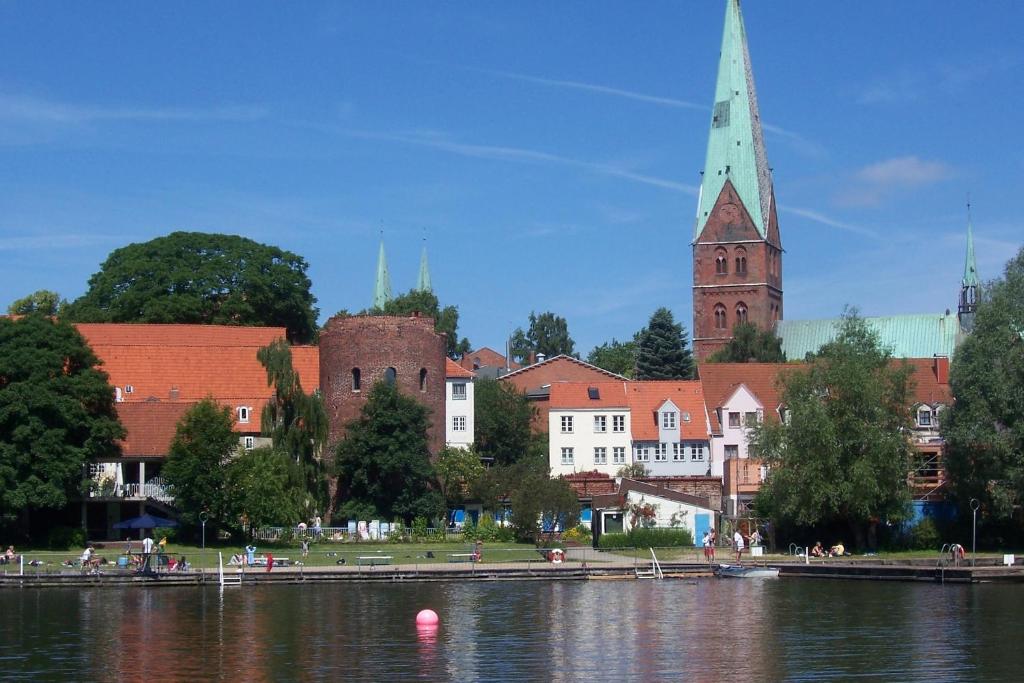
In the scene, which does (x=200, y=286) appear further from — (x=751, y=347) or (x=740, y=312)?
(x=740, y=312)

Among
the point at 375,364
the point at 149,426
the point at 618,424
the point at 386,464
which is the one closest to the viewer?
the point at 386,464

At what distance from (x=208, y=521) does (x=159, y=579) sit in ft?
25.0

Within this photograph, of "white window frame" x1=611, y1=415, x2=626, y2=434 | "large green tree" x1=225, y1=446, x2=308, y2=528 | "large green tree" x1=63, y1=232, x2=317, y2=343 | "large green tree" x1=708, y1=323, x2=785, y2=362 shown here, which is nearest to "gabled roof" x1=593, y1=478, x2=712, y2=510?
"large green tree" x1=225, y1=446, x2=308, y2=528

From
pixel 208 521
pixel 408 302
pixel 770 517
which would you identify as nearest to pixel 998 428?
pixel 770 517

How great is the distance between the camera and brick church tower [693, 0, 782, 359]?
14462 cm

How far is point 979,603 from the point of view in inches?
1857

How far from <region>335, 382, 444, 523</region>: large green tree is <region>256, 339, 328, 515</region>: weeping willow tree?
1206 mm

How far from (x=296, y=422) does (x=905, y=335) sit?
89.0m

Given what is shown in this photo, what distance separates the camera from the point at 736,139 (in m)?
147

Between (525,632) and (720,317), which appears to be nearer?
(525,632)

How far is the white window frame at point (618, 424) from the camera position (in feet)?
287

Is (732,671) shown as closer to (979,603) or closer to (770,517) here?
(979,603)

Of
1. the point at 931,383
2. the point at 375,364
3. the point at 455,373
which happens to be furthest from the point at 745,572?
the point at 931,383

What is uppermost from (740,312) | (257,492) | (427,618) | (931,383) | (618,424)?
(740,312)
